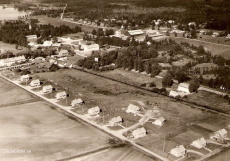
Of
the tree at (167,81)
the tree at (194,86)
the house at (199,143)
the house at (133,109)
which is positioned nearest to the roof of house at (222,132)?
the house at (199,143)

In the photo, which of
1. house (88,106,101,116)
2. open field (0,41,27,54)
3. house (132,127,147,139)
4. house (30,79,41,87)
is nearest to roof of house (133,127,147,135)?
house (132,127,147,139)

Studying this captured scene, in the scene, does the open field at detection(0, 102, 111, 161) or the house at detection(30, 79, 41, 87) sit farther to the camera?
the house at detection(30, 79, 41, 87)

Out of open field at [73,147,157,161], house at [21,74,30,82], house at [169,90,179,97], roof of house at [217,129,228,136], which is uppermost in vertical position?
house at [21,74,30,82]

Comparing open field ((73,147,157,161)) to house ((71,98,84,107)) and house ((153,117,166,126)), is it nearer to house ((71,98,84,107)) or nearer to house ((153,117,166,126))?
house ((153,117,166,126))

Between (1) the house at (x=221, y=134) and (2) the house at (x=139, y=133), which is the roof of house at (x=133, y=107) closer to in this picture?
(2) the house at (x=139, y=133)

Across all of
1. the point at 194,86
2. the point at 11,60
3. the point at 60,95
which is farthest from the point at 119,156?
the point at 11,60

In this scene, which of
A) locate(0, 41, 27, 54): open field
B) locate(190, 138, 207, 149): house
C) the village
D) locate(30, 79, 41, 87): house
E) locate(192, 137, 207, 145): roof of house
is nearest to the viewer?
locate(190, 138, 207, 149): house
